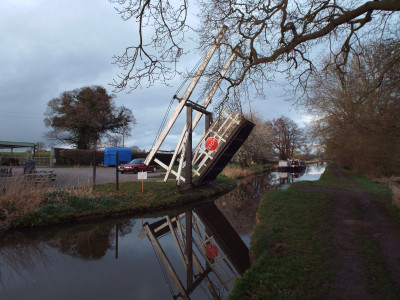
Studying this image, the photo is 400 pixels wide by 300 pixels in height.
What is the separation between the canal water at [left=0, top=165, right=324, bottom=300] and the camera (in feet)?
16.3

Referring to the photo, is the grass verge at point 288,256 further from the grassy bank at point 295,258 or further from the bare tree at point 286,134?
the bare tree at point 286,134

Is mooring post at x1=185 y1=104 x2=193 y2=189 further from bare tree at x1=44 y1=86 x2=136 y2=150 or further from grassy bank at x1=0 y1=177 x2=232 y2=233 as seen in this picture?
bare tree at x1=44 y1=86 x2=136 y2=150

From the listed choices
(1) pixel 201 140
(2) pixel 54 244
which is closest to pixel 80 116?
(1) pixel 201 140

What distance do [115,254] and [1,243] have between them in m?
2.98

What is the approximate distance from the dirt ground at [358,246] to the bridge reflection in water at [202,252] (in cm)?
183

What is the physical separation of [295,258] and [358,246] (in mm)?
1555

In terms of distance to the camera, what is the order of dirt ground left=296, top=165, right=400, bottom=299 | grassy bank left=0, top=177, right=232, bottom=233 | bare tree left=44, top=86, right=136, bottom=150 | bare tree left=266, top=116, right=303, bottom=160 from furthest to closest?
bare tree left=266, top=116, right=303, bottom=160
bare tree left=44, top=86, right=136, bottom=150
grassy bank left=0, top=177, right=232, bottom=233
dirt ground left=296, top=165, right=400, bottom=299

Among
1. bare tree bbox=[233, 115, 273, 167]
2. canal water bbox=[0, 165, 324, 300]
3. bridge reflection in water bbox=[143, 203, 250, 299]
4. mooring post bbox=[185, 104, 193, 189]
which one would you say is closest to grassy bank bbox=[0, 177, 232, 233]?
canal water bbox=[0, 165, 324, 300]

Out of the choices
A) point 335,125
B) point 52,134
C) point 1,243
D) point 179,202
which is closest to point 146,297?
point 1,243

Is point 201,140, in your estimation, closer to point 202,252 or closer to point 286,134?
point 202,252

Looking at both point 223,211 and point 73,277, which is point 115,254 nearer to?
point 73,277

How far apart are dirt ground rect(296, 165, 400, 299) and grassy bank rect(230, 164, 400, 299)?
4.3 inches

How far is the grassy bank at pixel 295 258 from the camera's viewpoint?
4.14 metres

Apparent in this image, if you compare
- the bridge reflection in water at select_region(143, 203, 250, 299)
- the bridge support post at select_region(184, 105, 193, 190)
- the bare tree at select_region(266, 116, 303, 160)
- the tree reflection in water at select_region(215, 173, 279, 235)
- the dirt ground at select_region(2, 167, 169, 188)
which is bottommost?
the bridge reflection in water at select_region(143, 203, 250, 299)
